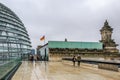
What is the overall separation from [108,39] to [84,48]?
7.71 metres

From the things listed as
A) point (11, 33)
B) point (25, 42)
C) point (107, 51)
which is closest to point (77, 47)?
point (107, 51)

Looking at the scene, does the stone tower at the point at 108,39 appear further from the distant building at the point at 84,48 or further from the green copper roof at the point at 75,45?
the green copper roof at the point at 75,45

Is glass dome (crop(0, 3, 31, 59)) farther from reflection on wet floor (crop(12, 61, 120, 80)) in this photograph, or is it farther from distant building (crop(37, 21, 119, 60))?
reflection on wet floor (crop(12, 61, 120, 80))

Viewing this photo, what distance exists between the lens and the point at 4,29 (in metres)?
76.4

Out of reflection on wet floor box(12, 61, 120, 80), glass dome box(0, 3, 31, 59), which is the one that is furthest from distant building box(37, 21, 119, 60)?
reflection on wet floor box(12, 61, 120, 80)

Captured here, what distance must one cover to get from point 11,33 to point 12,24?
12.7 feet

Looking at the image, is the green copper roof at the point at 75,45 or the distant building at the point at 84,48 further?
the green copper roof at the point at 75,45

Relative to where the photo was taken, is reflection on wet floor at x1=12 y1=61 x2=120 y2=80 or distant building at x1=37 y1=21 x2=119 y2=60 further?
distant building at x1=37 y1=21 x2=119 y2=60

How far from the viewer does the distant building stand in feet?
162

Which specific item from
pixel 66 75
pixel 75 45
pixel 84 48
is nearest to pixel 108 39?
pixel 84 48

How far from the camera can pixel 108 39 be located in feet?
190

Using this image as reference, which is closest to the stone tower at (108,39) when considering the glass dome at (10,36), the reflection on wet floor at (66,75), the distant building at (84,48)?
the distant building at (84,48)

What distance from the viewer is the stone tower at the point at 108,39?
188 feet

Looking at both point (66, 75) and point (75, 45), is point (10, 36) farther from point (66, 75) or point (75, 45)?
point (66, 75)
